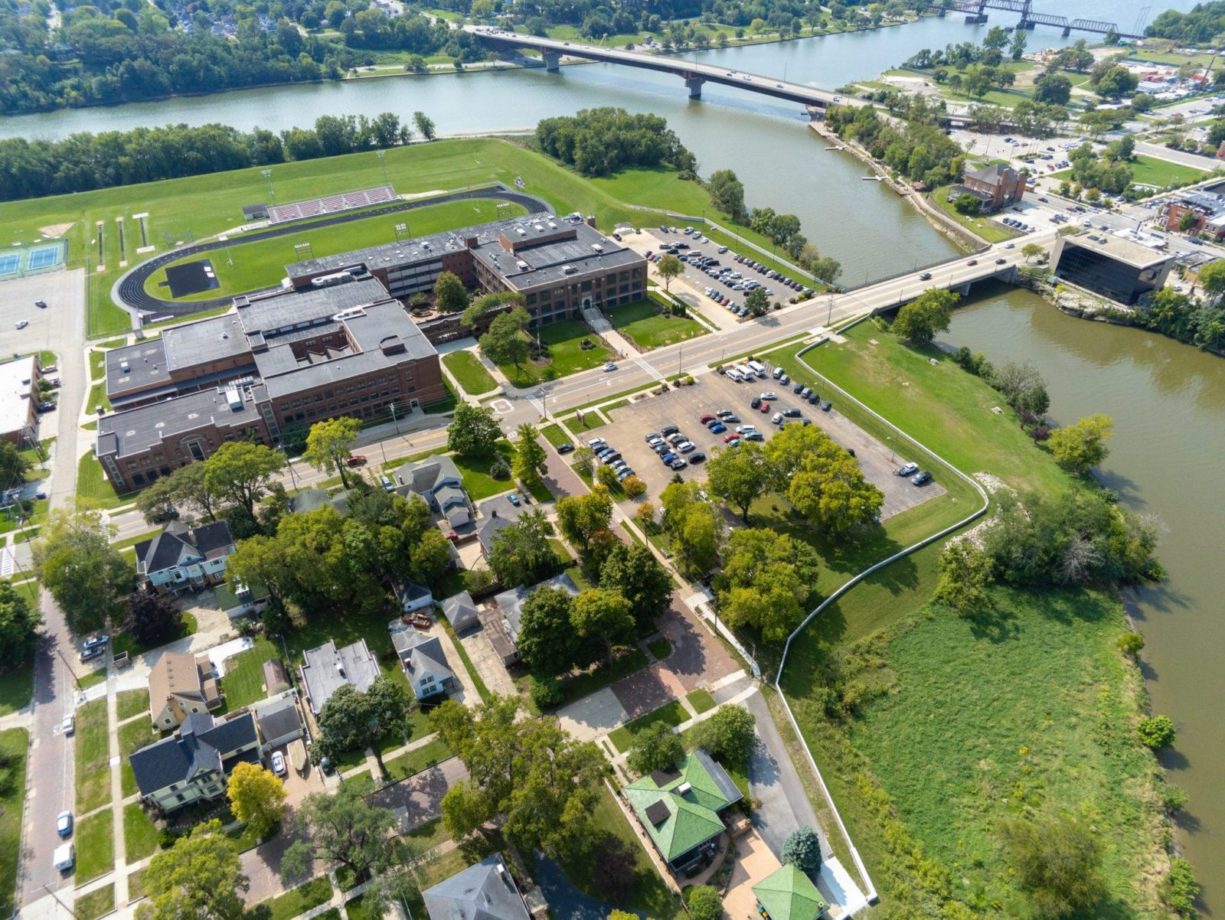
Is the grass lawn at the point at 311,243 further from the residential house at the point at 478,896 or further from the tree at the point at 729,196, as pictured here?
the residential house at the point at 478,896

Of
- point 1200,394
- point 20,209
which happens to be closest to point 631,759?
point 1200,394

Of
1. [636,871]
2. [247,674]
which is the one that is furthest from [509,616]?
[636,871]

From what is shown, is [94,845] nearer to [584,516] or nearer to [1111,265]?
[584,516]

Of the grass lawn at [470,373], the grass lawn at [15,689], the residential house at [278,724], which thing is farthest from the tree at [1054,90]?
the grass lawn at [15,689]

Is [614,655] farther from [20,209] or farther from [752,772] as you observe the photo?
[20,209]

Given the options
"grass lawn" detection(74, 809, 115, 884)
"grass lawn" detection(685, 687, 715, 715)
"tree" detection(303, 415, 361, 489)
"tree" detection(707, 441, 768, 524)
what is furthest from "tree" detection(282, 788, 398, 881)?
"tree" detection(707, 441, 768, 524)

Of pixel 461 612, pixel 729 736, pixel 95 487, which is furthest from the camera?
pixel 95 487
